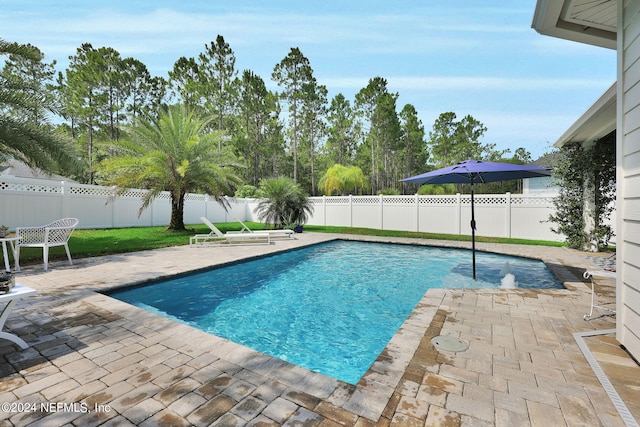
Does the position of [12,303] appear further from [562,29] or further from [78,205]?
[78,205]

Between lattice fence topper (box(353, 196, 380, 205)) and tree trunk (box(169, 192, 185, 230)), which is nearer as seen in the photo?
tree trunk (box(169, 192, 185, 230))

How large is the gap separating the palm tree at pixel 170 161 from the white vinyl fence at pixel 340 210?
1786mm

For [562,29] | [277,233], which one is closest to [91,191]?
[277,233]

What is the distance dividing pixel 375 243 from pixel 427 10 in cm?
749

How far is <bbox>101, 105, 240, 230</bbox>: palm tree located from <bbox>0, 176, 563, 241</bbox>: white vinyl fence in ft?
5.86

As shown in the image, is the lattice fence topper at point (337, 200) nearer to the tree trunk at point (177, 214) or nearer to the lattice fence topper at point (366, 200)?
the lattice fence topper at point (366, 200)

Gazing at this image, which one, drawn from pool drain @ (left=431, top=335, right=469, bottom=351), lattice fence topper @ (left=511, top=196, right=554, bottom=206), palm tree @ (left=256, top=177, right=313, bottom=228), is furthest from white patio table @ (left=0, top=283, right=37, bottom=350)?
lattice fence topper @ (left=511, top=196, right=554, bottom=206)

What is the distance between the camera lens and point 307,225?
709 inches

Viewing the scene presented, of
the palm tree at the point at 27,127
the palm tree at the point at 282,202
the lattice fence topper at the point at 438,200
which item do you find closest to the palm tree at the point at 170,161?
the palm tree at the point at 282,202

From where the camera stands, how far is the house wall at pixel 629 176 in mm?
2523

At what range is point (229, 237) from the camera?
32.7ft

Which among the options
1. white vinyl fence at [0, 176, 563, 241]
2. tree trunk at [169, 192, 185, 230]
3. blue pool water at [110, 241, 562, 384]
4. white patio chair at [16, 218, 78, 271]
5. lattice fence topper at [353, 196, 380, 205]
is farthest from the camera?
lattice fence topper at [353, 196, 380, 205]

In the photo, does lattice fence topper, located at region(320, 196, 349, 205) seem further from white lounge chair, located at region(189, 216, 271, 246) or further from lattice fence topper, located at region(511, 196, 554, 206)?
lattice fence topper, located at region(511, 196, 554, 206)

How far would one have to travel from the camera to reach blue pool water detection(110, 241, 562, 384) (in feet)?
12.0
